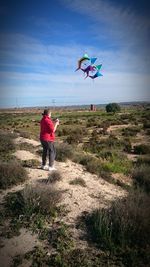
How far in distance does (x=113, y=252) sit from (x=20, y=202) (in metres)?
2.48

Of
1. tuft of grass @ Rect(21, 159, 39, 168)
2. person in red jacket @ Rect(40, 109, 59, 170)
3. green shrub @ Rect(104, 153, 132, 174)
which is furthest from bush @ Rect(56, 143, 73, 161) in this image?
person in red jacket @ Rect(40, 109, 59, 170)

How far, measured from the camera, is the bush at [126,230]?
4.26 meters

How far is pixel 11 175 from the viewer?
7090mm

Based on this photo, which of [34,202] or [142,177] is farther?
[142,177]

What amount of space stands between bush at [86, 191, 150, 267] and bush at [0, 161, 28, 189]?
2813 mm

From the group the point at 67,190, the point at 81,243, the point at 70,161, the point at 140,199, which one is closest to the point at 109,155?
the point at 70,161

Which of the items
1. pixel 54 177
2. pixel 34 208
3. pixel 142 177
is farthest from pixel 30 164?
pixel 142 177

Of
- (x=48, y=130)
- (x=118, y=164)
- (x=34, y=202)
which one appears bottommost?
(x=118, y=164)

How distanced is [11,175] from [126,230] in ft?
12.7

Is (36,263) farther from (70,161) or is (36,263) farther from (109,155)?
(109,155)

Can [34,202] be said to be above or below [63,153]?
below

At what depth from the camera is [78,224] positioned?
17.0ft

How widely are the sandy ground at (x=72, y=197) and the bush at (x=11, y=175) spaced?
0.20 m

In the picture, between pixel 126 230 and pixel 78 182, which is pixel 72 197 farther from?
pixel 126 230
